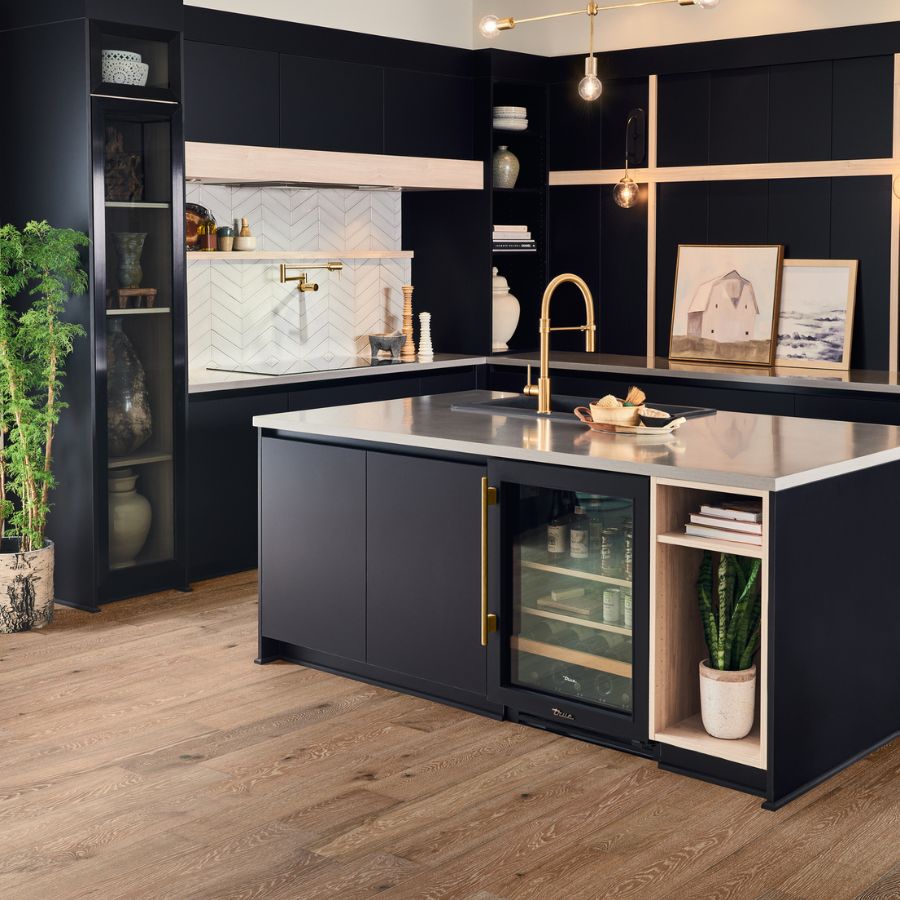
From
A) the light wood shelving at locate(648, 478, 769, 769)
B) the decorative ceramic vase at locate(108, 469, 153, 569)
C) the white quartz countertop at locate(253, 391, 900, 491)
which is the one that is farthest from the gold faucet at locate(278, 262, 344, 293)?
the light wood shelving at locate(648, 478, 769, 769)

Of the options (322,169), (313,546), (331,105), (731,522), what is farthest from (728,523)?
(331,105)

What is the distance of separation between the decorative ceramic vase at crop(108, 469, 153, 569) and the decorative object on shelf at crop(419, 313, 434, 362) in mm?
1939

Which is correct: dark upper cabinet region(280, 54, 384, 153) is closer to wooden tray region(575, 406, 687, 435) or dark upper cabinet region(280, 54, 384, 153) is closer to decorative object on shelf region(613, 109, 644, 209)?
decorative object on shelf region(613, 109, 644, 209)

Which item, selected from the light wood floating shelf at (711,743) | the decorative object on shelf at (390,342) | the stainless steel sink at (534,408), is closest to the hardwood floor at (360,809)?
the light wood floating shelf at (711,743)

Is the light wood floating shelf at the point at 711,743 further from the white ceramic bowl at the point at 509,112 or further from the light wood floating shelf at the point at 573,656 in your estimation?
the white ceramic bowl at the point at 509,112

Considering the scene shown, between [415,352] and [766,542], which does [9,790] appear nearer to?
[766,542]

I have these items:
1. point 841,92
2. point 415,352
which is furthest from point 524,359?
point 841,92

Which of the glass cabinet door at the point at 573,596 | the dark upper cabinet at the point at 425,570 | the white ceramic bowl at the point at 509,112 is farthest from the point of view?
the white ceramic bowl at the point at 509,112

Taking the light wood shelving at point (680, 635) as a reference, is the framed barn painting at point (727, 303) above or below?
above

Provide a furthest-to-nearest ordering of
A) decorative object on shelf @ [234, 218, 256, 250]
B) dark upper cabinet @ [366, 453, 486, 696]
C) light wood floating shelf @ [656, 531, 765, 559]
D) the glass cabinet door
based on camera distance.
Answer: decorative object on shelf @ [234, 218, 256, 250] → dark upper cabinet @ [366, 453, 486, 696] → the glass cabinet door → light wood floating shelf @ [656, 531, 765, 559]

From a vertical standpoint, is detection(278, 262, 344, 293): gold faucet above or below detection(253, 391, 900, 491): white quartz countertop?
above

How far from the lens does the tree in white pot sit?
5090 mm

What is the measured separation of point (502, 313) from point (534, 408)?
2704 mm

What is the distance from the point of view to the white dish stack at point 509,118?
712 cm
